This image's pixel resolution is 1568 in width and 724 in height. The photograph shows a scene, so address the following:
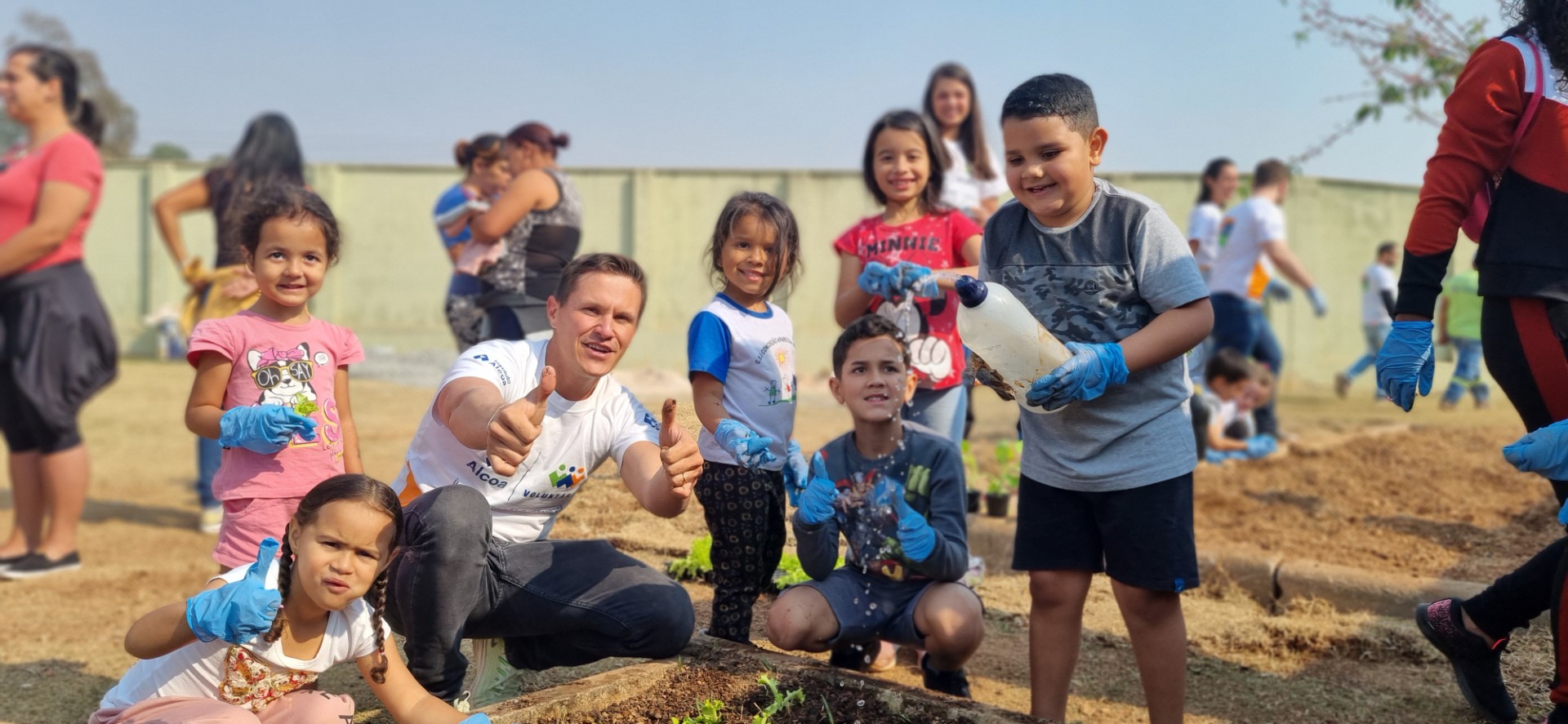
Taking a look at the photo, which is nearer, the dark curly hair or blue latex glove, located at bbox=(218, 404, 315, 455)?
the dark curly hair

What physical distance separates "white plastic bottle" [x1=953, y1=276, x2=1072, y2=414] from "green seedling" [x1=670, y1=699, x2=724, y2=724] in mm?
995

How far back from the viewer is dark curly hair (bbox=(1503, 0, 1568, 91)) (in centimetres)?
273

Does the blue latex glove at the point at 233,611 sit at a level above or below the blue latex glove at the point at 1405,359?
below

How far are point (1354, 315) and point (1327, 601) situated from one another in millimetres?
13505

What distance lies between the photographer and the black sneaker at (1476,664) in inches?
127

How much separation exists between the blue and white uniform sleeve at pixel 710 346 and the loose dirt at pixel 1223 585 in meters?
0.15

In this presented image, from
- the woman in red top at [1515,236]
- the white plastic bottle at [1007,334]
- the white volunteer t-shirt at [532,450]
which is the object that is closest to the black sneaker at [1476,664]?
the woman in red top at [1515,236]

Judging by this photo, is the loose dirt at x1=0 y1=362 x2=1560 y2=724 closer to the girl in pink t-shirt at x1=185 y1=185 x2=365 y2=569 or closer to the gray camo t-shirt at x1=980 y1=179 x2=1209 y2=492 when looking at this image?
the girl in pink t-shirt at x1=185 y1=185 x2=365 y2=569

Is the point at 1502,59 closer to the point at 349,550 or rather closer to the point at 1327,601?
the point at 1327,601

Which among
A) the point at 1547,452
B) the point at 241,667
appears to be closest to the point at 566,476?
the point at 241,667

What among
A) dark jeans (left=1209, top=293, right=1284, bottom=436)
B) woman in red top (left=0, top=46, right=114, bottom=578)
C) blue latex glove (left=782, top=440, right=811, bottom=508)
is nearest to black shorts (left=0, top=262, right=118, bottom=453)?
woman in red top (left=0, top=46, right=114, bottom=578)

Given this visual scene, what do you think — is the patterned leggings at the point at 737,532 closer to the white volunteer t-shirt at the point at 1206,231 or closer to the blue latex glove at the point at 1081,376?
the blue latex glove at the point at 1081,376

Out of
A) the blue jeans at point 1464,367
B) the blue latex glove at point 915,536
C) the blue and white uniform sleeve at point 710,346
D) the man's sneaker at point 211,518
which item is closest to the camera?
the blue latex glove at point 915,536

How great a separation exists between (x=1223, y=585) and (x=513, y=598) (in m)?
2.88
